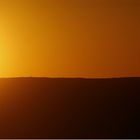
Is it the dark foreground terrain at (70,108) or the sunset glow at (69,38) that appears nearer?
the dark foreground terrain at (70,108)

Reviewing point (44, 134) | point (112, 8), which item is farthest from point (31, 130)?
point (112, 8)

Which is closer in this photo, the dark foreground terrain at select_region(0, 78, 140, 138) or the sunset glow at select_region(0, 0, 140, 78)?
the dark foreground terrain at select_region(0, 78, 140, 138)

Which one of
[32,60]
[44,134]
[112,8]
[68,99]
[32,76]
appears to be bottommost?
[44,134]

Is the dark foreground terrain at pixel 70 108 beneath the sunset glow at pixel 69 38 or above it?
beneath

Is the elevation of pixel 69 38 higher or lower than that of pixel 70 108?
higher

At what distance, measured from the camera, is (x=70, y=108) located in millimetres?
1075

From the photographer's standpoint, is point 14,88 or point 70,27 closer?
point 14,88

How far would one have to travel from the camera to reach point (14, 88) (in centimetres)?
110

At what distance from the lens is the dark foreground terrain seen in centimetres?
105

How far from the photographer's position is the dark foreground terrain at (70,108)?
3.45ft

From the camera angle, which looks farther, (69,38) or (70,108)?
(69,38)

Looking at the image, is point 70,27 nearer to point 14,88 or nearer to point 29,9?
point 29,9

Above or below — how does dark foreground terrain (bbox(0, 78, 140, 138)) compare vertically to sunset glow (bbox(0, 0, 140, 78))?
below

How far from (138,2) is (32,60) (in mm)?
670
